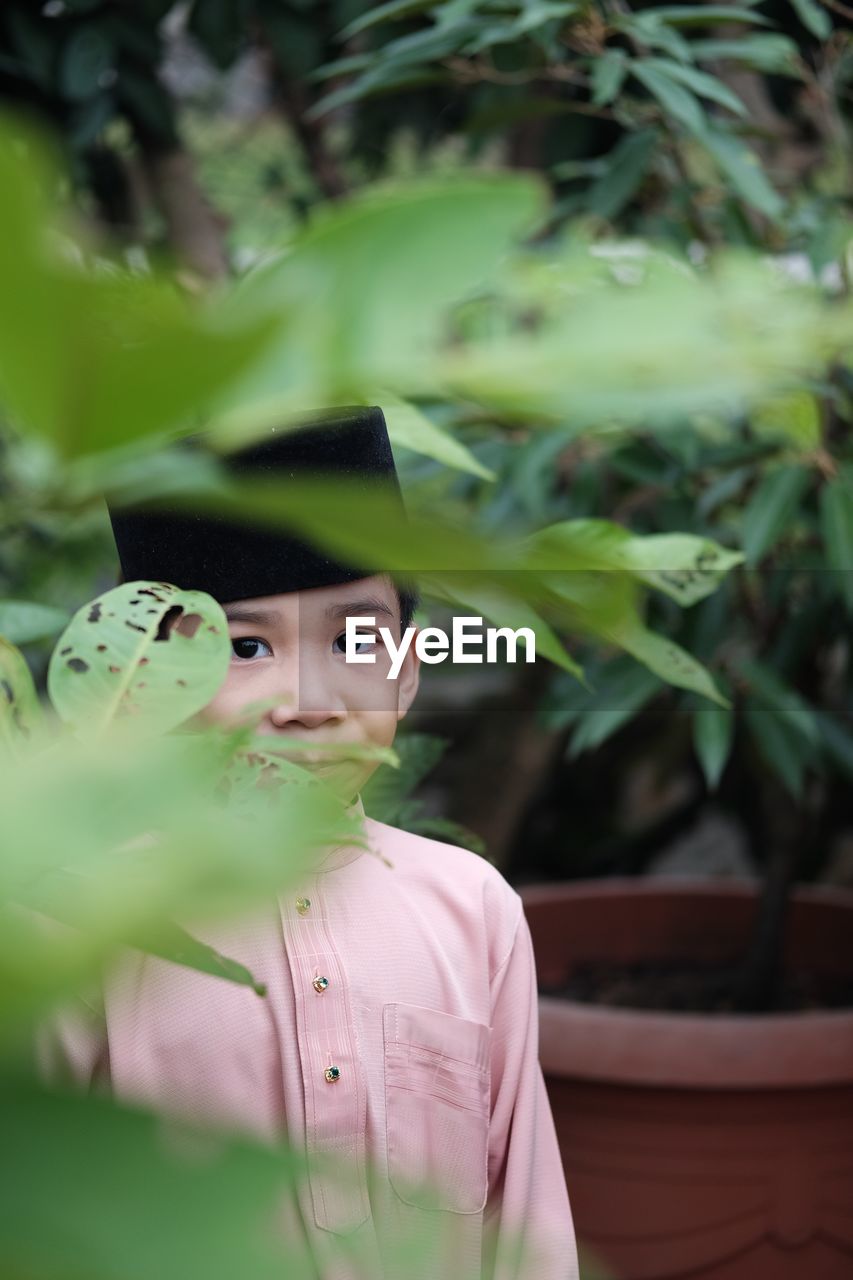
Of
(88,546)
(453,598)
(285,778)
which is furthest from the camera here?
(88,546)

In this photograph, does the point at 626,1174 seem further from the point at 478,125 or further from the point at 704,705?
the point at 478,125

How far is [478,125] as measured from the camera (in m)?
1.31

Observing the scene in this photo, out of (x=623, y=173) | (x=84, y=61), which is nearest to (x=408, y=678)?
(x=623, y=173)

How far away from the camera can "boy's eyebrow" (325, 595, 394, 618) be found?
0.67 metres

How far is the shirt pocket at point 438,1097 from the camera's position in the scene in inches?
27.1

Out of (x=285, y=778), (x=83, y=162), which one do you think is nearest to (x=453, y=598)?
A: (x=285, y=778)

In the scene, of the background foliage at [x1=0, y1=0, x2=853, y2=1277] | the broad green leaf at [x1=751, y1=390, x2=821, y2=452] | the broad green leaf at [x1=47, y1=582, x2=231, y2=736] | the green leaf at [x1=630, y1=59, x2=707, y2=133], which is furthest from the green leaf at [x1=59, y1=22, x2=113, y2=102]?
the broad green leaf at [x1=47, y1=582, x2=231, y2=736]

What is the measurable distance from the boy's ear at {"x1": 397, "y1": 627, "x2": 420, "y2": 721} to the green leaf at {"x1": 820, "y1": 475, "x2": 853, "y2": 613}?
47 centimetres

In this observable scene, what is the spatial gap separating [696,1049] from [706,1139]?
10 centimetres

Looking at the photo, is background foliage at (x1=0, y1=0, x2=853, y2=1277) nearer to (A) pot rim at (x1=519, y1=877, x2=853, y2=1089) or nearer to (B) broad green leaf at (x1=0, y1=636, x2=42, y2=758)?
(B) broad green leaf at (x1=0, y1=636, x2=42, y2=758)

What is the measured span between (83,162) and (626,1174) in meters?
1.43

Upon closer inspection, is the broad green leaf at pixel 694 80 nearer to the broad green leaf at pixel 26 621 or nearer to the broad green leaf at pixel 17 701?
the broad green leaf at pixel 26 621

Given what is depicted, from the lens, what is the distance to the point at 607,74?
105 cm

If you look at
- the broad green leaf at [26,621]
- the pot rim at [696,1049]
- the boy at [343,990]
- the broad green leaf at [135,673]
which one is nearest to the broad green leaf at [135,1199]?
the broad green leaf at [135,673]
